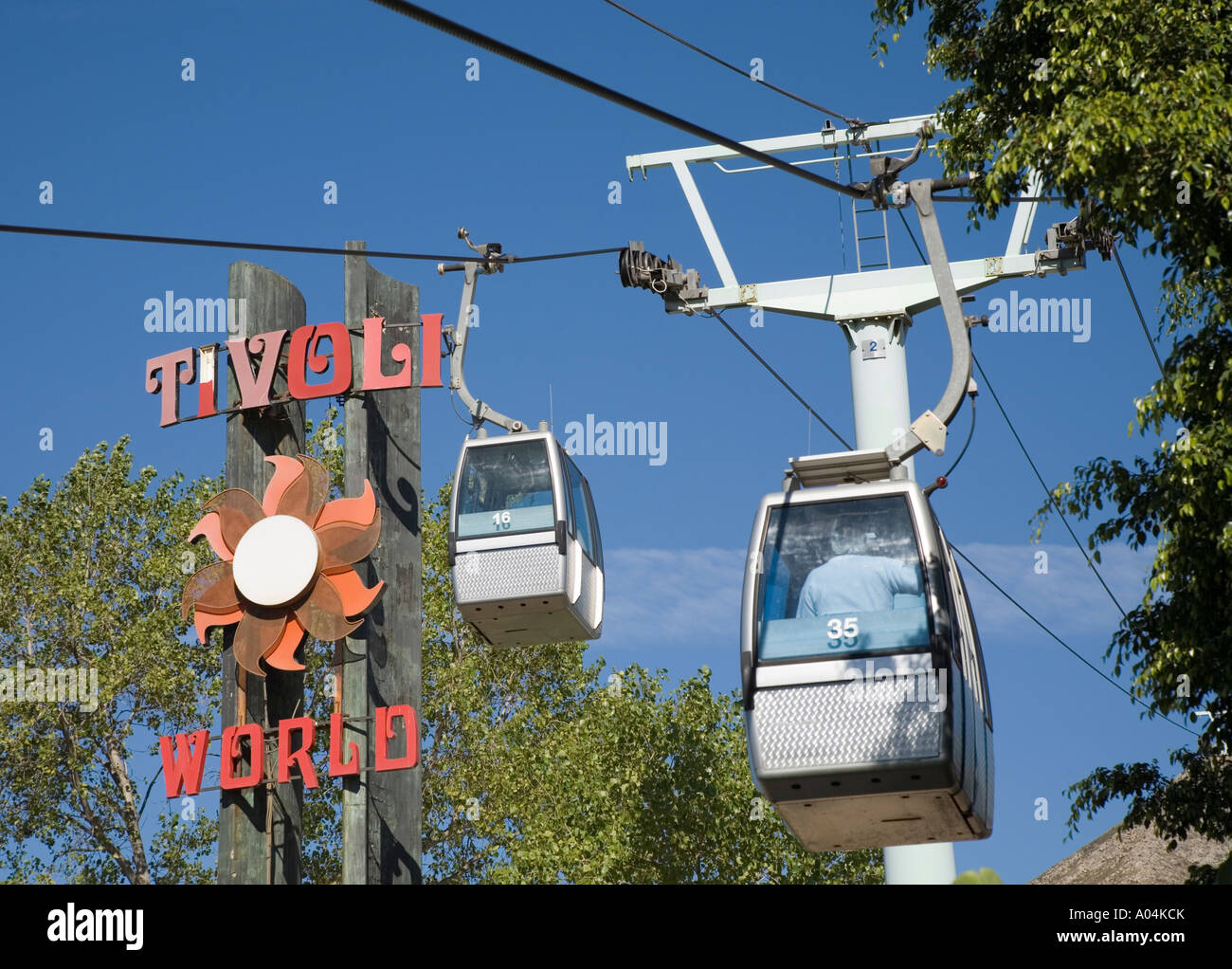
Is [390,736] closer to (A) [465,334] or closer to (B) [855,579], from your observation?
(A) [465,334]

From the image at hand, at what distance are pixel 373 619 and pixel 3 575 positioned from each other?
15464 millimetres

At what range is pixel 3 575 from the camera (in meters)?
27.5

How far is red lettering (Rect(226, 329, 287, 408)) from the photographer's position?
1442cm

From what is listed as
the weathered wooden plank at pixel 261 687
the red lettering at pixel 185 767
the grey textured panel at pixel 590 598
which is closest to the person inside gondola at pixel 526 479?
the grey textured panel at pixel 590 598

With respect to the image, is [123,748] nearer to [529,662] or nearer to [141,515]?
[141,515]

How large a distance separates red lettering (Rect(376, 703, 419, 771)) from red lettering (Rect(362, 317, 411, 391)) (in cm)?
299

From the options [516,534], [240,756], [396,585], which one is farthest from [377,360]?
[240,756]

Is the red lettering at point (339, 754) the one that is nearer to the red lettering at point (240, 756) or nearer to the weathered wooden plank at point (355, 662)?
the weathered wooden plank at point (355, 662)

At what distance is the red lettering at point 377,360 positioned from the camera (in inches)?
586

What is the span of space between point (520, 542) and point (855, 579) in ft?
18.4

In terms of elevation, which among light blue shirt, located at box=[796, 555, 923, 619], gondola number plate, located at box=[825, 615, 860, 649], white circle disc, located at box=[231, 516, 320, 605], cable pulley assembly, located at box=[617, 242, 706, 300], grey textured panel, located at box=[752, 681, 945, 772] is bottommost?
grey textured panel, located at box=[752, 681, 945, 772]

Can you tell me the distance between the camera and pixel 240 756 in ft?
43.9

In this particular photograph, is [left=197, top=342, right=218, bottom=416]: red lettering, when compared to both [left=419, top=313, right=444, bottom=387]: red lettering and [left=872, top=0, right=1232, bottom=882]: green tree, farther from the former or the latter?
[left=872, top=0, right=1232, bottom=882]: green tree

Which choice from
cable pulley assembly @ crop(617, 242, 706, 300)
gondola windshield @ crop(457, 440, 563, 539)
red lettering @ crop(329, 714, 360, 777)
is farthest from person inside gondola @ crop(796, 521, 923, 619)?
cable pulley assembly @ crop(617, 242, 706, 300)
